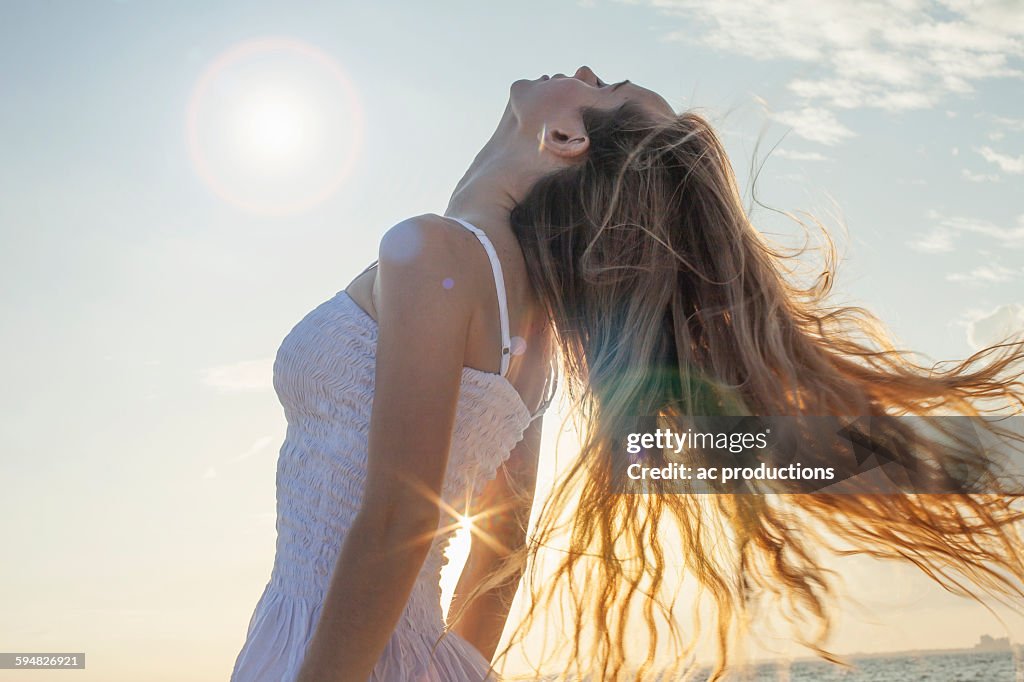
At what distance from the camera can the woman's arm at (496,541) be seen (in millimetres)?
2564

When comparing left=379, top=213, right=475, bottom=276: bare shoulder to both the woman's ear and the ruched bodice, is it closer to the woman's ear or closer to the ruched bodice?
the ruched bodice

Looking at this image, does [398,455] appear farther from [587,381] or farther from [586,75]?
[586,75]

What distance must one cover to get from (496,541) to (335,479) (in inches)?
27.2

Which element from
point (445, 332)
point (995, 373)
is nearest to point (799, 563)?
point (995, 373)

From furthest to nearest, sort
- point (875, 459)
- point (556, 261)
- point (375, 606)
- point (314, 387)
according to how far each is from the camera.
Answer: point (875, 459)
point (556, 261)
point (314, 387)
point (375, 606)

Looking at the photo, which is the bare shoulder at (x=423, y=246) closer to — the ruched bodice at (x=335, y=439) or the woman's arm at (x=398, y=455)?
the woman's arm at (x=398, y=455)

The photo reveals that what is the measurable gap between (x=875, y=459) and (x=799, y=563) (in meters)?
0.39

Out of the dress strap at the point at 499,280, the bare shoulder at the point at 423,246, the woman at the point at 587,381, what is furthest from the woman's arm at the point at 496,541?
the bare shoulder at the point at 423,246

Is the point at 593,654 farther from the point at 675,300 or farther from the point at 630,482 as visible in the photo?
the point at 675,300

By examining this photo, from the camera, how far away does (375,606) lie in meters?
1.73

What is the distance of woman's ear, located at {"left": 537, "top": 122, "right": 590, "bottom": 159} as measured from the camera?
2.73 metres

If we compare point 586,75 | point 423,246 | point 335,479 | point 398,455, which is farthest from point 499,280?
point 586,75

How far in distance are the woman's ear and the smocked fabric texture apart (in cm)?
88

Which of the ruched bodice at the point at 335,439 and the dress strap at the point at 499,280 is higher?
the dress strap at the point at 499,280
